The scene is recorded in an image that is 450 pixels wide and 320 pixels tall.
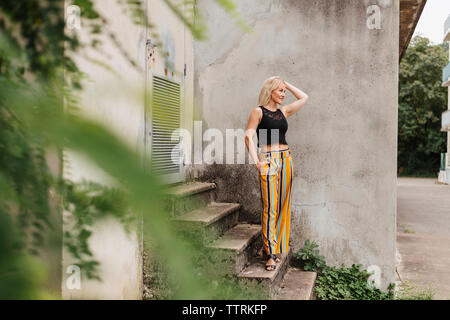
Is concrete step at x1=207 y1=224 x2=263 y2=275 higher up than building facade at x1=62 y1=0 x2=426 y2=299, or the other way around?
building facade at x1=62 y1=0 x2=426 y2=299

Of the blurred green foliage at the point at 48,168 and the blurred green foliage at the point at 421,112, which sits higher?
the blurred green foliage at the point at 421,112

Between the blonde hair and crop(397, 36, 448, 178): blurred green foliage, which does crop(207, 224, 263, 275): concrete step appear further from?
crop(397, 36, 448, 178): blurred green foliage

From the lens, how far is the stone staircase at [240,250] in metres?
3.20

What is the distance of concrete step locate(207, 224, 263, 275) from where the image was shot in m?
3.20

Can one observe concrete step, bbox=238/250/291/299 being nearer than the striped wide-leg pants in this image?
Yes

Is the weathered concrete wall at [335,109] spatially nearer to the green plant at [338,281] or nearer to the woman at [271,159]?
the green plant at [338,281]

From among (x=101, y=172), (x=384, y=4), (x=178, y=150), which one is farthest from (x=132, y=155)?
(x=384, y=4)

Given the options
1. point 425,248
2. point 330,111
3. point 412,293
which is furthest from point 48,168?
point 425,248

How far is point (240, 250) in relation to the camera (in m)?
3.30

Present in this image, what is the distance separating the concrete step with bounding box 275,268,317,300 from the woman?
0.25 meters

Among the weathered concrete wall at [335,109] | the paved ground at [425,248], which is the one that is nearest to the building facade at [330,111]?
the weathered concrete wall at [335,109]

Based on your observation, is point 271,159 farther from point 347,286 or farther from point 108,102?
point 108,102

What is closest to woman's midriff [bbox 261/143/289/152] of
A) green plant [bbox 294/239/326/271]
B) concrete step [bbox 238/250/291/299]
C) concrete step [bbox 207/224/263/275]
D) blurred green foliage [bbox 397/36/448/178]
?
concrete step [bbox 207/224/263/275]

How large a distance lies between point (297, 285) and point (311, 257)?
0.56m
